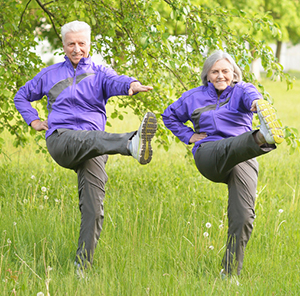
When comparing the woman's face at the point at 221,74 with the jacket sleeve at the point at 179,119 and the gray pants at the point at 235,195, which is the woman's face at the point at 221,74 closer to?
the jacket sleeve at the point at 179,119

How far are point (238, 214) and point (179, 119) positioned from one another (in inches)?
41.9

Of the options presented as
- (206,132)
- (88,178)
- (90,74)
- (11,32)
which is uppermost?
(11,32)

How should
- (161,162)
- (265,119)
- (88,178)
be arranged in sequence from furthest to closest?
1. (161,162)
2. (88,178)
3. (265,119)

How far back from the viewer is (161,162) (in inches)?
288

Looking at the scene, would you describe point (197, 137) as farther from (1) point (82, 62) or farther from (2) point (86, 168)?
(1) point (82, 62)

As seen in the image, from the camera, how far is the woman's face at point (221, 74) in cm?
340

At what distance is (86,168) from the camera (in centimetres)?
327

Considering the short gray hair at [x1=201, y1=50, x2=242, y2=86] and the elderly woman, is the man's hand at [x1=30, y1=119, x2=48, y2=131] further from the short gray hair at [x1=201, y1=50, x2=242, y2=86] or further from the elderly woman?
the short gray hair at [x1=201, y1=50, x2=242, y2=86]

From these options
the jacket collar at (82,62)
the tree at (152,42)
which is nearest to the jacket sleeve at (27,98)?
the jacket collar at (82,62)

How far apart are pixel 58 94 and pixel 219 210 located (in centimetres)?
249

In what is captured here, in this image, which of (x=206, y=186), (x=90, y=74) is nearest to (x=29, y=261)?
(x=90, y=74)

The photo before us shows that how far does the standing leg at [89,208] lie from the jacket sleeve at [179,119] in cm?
83

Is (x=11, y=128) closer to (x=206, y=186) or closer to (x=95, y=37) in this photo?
(x=95, y=37)

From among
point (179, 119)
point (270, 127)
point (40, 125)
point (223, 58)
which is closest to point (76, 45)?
point (40, 125)
